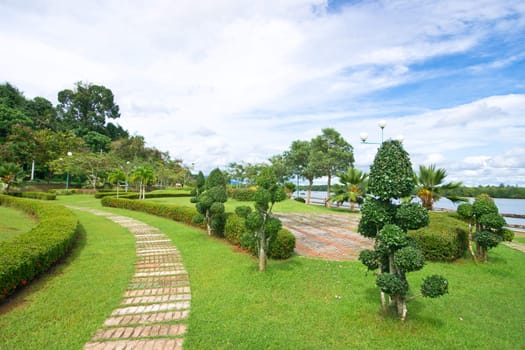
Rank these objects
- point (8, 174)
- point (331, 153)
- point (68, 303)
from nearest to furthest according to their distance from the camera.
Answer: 1. point (68, 303)
2. point (331, 153)
3. point (8, 174)

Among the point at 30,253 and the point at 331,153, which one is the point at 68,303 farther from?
the point at 331,153

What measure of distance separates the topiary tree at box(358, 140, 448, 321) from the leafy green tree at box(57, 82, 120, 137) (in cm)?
5571

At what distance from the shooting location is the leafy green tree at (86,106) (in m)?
48.9

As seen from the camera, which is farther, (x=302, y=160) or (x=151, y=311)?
(x=302, y=160)

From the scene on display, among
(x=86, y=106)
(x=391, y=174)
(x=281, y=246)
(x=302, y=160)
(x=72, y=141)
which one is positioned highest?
(x=86, y=106)

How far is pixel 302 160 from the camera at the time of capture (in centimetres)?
2269

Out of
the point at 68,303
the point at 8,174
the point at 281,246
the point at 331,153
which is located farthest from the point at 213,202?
the point at 8,174

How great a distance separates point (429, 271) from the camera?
559 centimetres

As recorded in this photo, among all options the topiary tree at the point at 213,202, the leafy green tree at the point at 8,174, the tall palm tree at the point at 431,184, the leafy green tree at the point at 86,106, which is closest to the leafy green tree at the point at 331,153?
the tall palm tree at the point at 431,184

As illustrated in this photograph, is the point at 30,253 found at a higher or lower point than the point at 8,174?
lower

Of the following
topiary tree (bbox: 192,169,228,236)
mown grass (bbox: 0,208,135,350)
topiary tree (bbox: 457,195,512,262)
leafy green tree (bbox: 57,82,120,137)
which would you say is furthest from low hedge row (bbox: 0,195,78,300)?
leafy green tree (bbox: 57,82,120,137)

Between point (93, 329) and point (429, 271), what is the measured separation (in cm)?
618

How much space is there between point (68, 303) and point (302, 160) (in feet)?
66.0

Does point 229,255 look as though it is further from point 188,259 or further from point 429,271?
point 429,271
